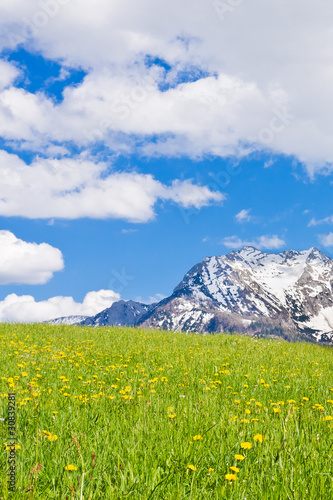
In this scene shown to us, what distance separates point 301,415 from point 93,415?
2.99m

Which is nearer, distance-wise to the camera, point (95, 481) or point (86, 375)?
point (95, 481)

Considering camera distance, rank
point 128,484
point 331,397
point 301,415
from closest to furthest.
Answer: point 128,484 → point 301,415 → point 331,397

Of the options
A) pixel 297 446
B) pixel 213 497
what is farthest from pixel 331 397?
pixel 213 497

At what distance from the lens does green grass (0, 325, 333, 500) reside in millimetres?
3182

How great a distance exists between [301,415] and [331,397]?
183 cm

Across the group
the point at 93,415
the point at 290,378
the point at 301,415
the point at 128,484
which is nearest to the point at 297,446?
the point at 301,415

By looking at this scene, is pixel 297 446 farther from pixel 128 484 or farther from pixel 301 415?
pixel 128 484

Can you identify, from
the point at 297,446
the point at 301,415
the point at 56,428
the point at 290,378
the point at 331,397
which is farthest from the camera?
the point at 290,378

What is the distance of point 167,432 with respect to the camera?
433cm

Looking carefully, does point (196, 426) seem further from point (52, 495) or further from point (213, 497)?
point (52, 495)

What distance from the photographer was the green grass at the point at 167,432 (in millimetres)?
3182

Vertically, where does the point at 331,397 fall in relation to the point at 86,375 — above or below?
below

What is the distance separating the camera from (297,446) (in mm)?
4238

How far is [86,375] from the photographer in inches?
307
